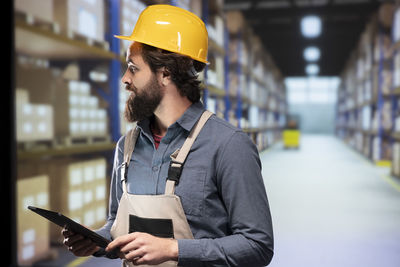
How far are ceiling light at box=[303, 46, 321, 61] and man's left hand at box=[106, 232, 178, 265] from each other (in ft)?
60.8

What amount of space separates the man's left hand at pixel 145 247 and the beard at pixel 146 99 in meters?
0.38

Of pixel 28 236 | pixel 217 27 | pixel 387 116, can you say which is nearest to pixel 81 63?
pixel 28 236

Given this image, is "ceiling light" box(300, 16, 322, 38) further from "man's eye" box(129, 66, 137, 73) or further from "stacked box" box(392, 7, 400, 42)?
"man's eye" box(129, 66, 137, 73)

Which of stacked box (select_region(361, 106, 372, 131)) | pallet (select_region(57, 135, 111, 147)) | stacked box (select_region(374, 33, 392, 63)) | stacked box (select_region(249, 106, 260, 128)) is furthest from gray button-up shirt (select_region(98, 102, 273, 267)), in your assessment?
stacked box (select_region(361, 106, 372, 131))

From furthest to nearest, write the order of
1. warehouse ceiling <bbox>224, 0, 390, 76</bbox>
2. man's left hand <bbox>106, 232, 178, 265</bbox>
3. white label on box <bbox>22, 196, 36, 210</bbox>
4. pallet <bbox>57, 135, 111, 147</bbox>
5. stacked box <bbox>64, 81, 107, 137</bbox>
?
warehouse ceiling <bbox>224, 0, 390, 76</bbox> → stacked box <bbox>64, 81, 107, 137</bbox> → pallet <bbox>57, 135, 111, 147</bbox> → white label on box <bbox>22, 196, 36, 210</bbox> → man's left hand <bbox>106, 232, 178, 265</bbox>

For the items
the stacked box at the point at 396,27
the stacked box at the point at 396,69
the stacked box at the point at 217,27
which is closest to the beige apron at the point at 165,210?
the stacked box at the point at 217,27

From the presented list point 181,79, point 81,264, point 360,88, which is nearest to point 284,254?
point 81,264

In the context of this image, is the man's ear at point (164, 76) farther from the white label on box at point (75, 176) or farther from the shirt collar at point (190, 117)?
the white label on box at point (75, 176)

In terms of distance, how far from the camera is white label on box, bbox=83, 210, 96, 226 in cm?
312

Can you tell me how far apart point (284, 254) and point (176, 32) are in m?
2.05

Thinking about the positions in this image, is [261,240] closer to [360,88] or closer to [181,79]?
[181,79]

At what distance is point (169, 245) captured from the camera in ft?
3.56

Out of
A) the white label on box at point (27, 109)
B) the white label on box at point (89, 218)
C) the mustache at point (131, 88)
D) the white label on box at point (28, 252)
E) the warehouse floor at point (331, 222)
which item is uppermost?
the mustache at point (131, 88)

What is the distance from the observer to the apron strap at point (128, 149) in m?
1.19
